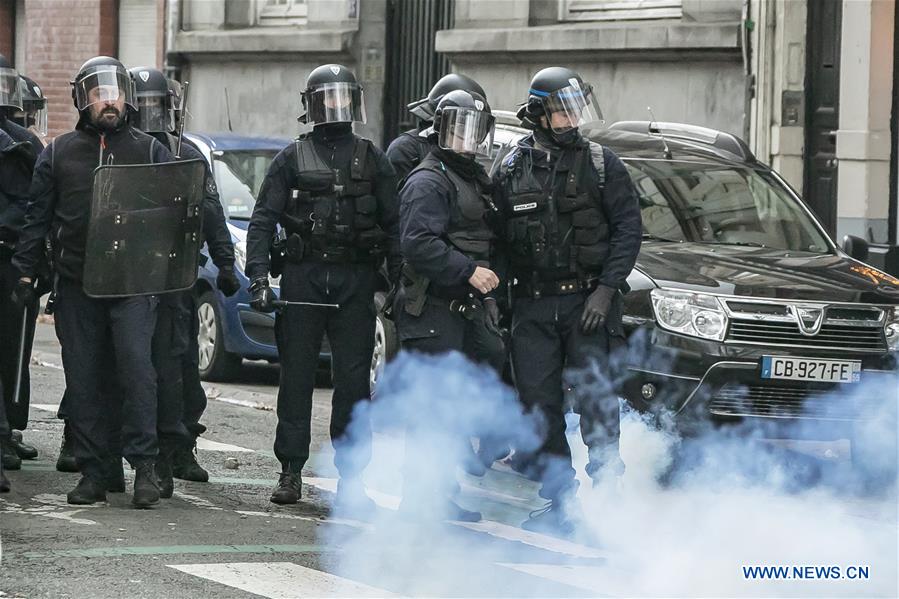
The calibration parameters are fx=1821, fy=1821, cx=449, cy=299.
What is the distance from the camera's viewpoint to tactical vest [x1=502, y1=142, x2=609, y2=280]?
7.77 m

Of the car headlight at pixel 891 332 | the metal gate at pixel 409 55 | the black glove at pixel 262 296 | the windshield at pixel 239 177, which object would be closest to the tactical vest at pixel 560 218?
the black glove at pixel 262 296

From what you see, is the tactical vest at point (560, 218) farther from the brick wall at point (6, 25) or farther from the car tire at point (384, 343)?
the brick wall at point (6, 25)

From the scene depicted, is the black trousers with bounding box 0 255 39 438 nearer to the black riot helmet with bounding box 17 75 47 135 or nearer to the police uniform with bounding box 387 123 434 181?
the black riot helmet with bounding box 17 75 47 135

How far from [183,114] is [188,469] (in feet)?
5.67

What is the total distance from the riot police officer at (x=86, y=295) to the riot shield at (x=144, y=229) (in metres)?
0.07

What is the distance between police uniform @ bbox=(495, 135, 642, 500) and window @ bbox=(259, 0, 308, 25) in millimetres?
14061

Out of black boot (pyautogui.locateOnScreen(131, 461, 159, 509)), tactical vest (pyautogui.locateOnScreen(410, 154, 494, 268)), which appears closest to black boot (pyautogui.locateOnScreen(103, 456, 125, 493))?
black boot (pyautogui.locateOnScreen(131, 461, 159, 509))

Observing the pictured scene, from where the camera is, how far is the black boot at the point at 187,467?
8.88 m

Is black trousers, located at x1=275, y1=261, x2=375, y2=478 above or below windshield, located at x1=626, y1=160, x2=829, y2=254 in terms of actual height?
below

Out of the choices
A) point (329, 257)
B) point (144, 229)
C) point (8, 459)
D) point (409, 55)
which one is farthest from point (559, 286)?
point (409, 55)

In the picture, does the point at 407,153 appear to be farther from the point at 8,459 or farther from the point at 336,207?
the point at 8,459

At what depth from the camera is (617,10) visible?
1786cm

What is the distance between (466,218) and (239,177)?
5.32 meters

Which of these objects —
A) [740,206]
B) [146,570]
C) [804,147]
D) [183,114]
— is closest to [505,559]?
[146,570]
